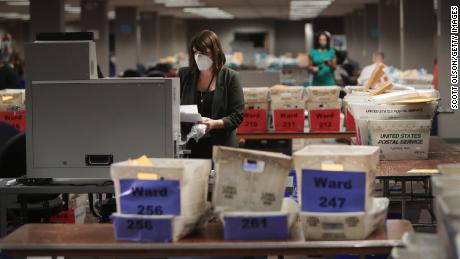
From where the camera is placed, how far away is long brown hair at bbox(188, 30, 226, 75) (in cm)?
470

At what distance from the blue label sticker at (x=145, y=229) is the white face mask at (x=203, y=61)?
209cm

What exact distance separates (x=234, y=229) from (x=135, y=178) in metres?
0.37

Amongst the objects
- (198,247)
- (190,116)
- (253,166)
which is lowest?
(198,247)

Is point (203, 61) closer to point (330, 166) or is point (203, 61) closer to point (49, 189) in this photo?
point (49, 189)

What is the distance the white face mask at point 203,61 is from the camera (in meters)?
4.75

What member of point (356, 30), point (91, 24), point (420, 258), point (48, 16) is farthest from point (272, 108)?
point (356, 30)

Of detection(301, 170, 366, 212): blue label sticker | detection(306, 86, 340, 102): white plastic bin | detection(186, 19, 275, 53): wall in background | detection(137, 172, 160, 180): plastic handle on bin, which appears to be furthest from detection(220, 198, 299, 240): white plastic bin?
detection(186, 19, 275, 53): wall in background

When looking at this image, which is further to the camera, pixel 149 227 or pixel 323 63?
pixel 323 63

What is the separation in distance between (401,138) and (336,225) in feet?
5.74

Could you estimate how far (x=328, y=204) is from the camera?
9.10ft

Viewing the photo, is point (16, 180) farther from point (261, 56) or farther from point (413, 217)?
point (261, 56)

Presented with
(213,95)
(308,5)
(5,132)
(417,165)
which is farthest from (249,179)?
(308,5)

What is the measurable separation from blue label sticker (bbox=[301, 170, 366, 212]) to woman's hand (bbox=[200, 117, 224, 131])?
1.71m

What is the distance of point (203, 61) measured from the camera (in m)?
4.76
